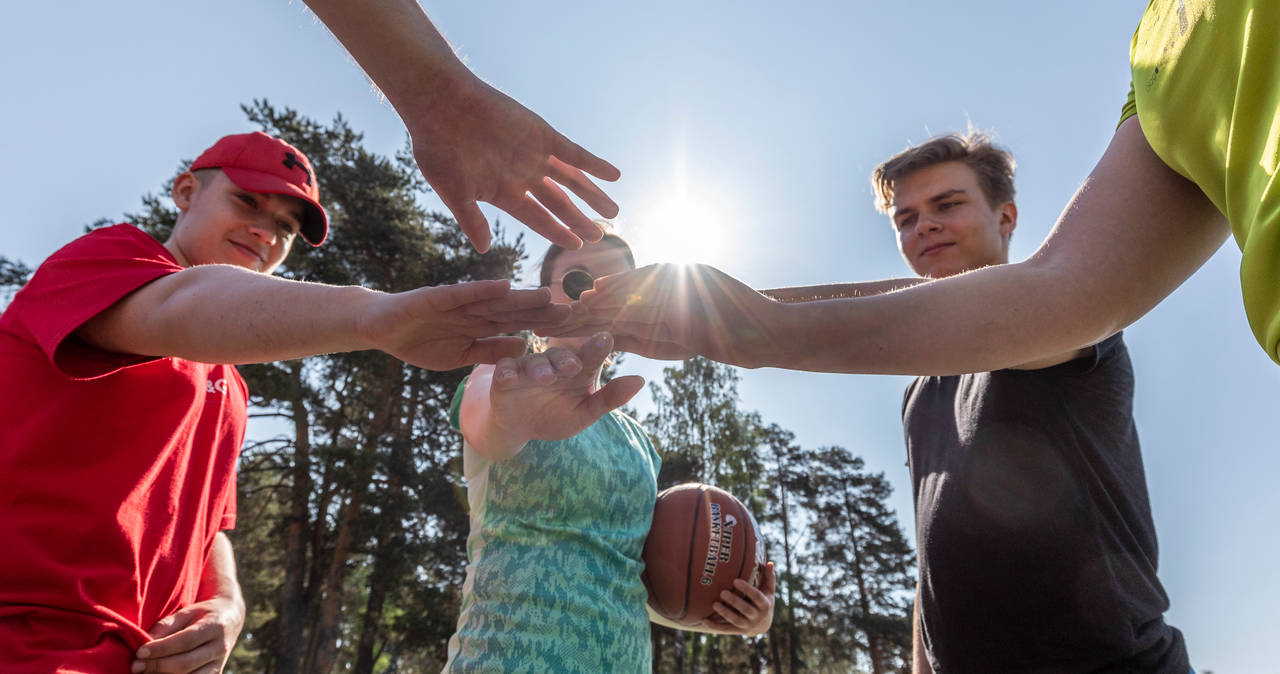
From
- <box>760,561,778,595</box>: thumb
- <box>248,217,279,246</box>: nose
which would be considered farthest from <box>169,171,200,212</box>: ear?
<box>760,561,778,595</box>: thumb

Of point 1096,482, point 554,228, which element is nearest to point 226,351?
point 554,228

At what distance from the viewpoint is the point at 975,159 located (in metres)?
3.65

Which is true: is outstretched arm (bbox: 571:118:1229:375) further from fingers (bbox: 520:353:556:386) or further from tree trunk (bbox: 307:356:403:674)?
tree trunk (bbox: 307:356:403:674)

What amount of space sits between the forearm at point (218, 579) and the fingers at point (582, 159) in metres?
1.73

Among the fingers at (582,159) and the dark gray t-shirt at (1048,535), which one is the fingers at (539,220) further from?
the dark gray t-shirt at (1048,535)

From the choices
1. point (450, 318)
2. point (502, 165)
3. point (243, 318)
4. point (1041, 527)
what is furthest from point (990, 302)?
point (243, 318)

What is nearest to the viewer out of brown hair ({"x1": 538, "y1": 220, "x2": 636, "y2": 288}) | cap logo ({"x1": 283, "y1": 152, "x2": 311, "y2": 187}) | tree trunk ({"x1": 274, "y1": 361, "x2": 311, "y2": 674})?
cap logo ({"x1": 283, "y1": 152, "x2": 311, "y2": 187})

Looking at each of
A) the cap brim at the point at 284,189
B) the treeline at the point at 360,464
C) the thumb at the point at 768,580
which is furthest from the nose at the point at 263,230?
the treeline at the point at 360,464

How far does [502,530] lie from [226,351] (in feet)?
3.91

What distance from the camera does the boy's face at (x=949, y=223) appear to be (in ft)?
11.3

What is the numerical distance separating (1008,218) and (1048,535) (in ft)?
6.66

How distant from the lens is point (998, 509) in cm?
241

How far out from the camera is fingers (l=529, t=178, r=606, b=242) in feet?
7.10

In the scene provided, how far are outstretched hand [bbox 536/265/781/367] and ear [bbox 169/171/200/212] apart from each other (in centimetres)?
210
